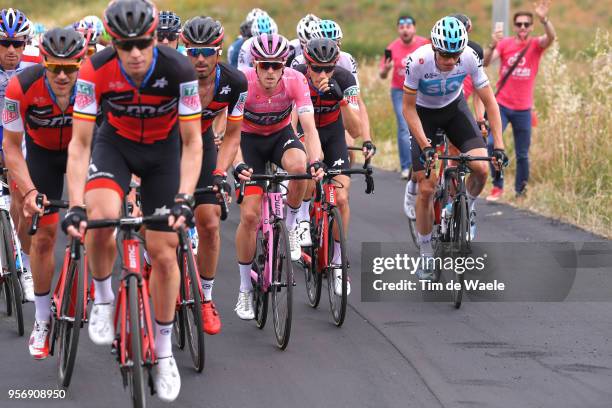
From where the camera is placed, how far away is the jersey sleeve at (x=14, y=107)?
732 centimetres

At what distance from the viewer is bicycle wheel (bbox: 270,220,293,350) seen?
7.77m

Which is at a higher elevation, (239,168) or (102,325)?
(239,168)

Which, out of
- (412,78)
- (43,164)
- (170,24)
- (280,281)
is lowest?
(280,281)

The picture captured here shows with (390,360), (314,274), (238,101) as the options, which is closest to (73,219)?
(238,101)

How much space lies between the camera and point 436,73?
9.75 metres

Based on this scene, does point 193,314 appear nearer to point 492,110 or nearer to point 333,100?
point 333,100

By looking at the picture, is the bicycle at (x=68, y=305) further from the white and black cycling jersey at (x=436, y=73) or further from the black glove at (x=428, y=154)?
the white and black cycling jersey at (x=436, y=73)

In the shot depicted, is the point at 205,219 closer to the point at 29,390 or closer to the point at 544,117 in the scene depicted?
the point at 29,390

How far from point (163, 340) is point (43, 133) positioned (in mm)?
2026

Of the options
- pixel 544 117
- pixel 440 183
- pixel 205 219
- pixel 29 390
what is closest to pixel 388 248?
pixel 440 183

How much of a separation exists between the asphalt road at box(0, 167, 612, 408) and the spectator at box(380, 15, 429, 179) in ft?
19.8

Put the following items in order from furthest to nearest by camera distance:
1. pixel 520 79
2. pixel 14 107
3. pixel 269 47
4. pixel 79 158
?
pixel 520 79 < pixel 269 47 < pixel 14 107 < pixel 79 158

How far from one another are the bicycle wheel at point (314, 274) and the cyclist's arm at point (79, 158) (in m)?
2.96

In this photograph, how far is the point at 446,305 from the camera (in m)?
9.09
